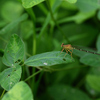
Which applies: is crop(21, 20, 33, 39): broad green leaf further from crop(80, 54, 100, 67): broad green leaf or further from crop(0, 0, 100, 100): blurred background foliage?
crop(80, 54, 100, 67): broad green leaf

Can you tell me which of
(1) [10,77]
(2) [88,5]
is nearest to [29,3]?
(1) [10,77]

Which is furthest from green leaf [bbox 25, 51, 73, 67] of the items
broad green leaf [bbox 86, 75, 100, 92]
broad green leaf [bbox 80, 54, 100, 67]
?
broad green leaf [bbox 86, 75, 100, 92]

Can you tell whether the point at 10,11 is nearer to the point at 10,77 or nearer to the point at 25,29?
the point at 25,29

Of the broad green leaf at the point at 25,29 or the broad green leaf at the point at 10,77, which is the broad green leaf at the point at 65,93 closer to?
the broad green leaf at the point at 25,29

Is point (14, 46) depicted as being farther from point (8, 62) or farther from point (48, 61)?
point (48, 61)

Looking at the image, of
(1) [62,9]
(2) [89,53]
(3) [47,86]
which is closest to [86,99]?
(3) [47,86]

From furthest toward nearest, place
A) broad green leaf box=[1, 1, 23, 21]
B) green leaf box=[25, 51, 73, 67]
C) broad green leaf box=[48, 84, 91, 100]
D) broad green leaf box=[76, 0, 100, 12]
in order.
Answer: broad green leaf box=[1, 1, 23, 21] < broad green leaf box=[76, 0, 100, 12] < broad green leaf box=[48, 84, 91, 100] < green leaf box=[25, 51, 73, 67]
